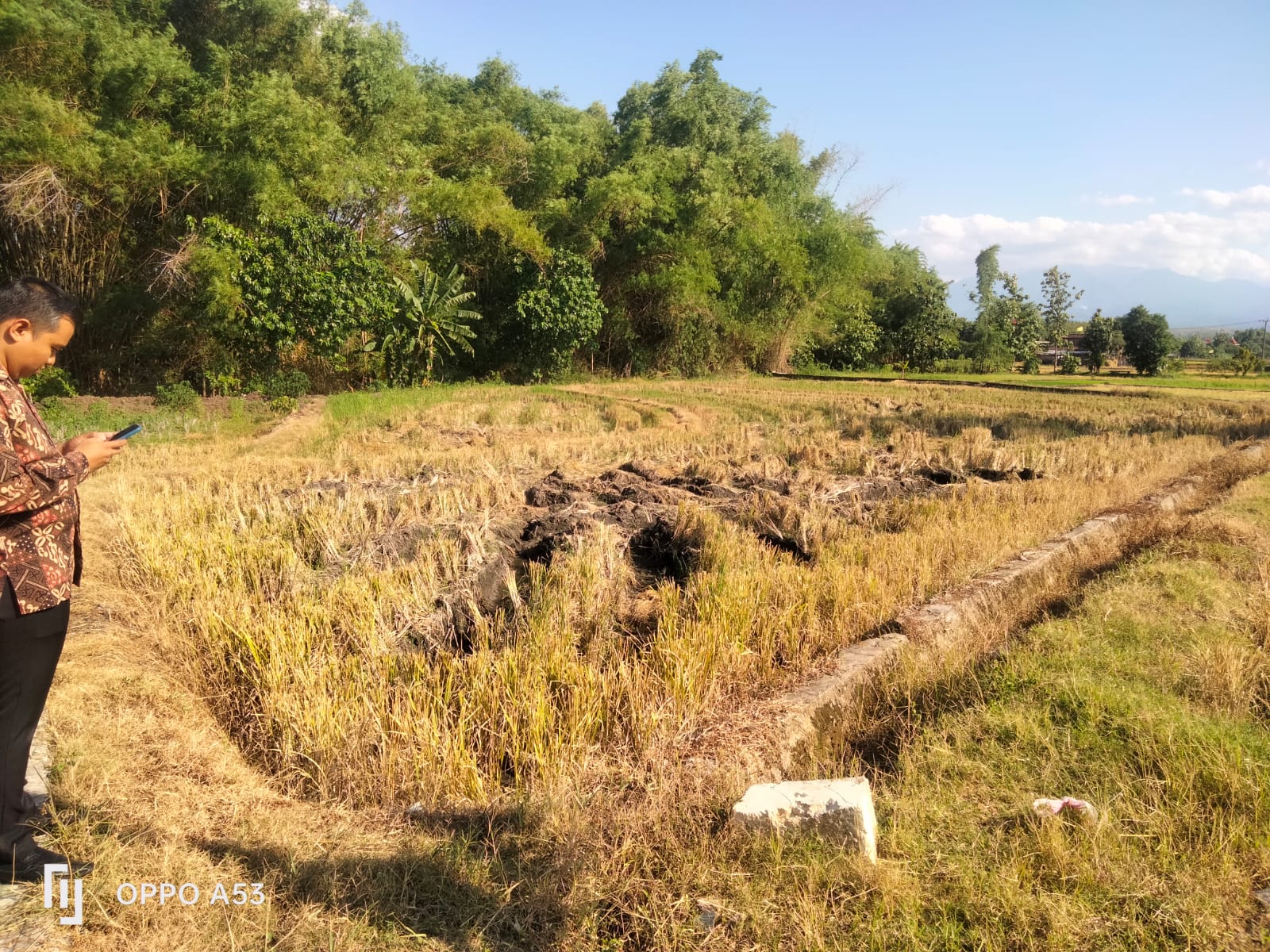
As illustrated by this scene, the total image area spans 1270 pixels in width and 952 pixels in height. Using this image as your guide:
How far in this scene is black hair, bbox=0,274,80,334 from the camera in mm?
2248

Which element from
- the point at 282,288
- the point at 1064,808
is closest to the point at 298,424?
the point at 282,288

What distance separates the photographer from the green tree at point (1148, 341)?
2772cm

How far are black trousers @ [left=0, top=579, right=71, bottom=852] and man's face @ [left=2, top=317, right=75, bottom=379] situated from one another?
2.21 feet

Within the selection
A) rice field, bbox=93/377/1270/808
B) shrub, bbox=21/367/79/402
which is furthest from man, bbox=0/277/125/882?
shrub, bbox=21/367/79/402

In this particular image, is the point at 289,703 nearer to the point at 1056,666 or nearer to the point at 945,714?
the point at 945,714

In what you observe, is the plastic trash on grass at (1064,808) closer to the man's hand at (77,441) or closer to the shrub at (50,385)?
the man's hand at (77,441)

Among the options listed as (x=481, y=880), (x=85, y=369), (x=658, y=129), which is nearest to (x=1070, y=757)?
(x=481, y=880)

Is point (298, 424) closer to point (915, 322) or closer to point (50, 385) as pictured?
point (50, 385)

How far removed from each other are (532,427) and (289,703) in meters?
9.14

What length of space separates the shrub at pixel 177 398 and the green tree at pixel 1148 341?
3037 centimetres

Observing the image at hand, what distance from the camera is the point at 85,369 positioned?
55.5ft

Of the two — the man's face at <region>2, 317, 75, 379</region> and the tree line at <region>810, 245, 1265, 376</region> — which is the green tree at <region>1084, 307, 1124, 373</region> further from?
the man's face at <region>2, 317, 75, 379</region>

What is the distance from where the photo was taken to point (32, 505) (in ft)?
7.00

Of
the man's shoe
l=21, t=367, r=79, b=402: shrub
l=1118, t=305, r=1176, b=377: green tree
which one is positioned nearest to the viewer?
the man's shoe
